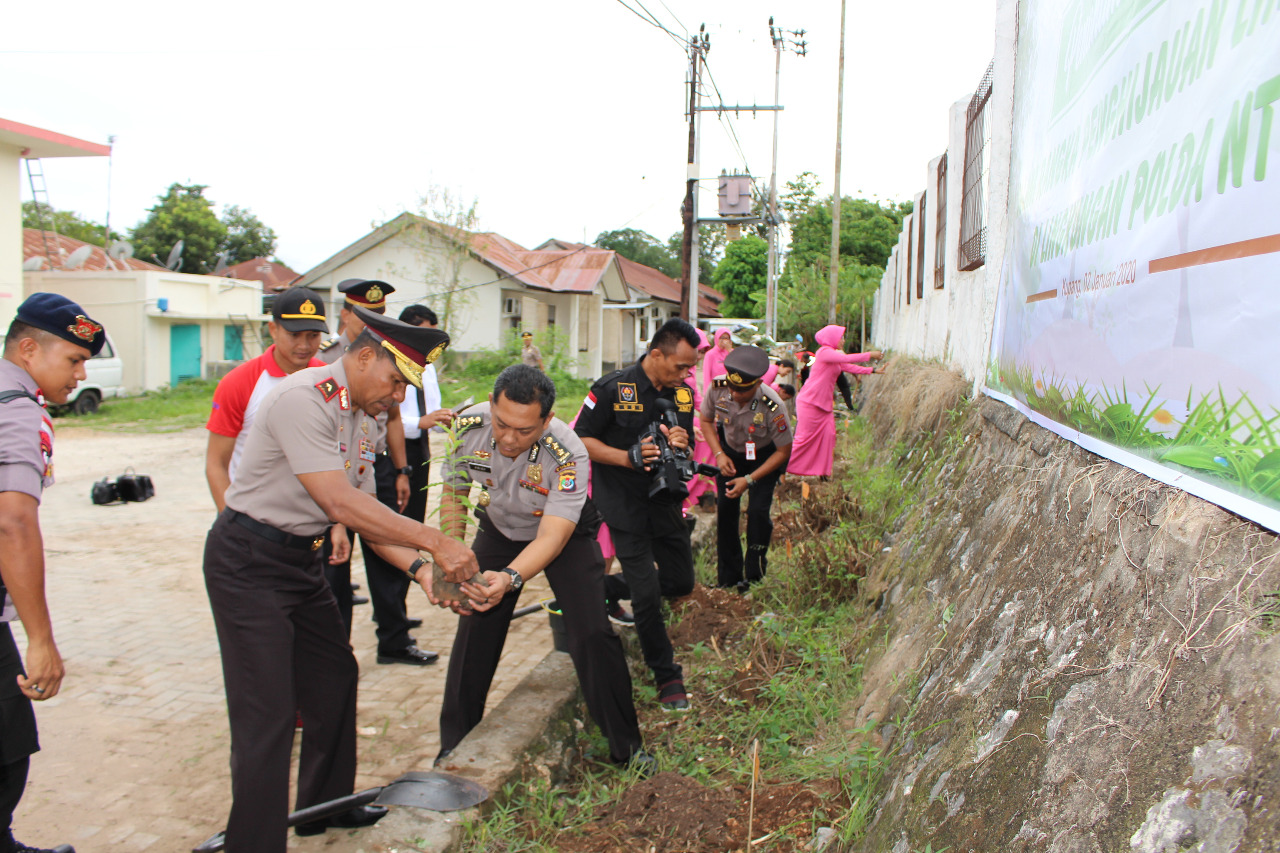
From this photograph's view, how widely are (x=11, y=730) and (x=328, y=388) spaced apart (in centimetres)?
134

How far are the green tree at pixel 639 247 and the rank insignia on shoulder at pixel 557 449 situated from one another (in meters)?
50.9

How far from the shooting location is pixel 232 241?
4091 centimetres

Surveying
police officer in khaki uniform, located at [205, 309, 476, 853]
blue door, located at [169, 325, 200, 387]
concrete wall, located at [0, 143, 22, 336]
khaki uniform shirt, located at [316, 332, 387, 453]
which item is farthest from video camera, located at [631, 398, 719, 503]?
blue door, located at [169, 325, 200, 387]

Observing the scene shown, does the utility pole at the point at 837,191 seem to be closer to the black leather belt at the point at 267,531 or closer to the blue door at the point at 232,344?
the blue door at the point at 232,344

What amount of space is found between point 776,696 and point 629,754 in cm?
83

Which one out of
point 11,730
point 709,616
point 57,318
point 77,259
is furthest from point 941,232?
point 77,259

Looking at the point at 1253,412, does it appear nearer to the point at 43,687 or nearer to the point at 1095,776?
the point at 1095,776

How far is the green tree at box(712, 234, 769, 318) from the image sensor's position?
39.8 metres

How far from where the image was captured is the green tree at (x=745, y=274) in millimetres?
39750

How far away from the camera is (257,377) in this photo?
3688 mm

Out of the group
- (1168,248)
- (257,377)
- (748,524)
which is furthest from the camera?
(748,524)

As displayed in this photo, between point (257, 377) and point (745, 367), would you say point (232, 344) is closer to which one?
point (745, 367)

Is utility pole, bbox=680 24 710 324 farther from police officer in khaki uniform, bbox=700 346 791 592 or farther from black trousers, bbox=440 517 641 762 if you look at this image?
black trousers, bbox=440 517 641 762

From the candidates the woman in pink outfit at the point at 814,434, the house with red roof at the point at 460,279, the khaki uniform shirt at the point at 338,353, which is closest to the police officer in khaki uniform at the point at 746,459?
the woman in pink outfit at the point at 814,434
